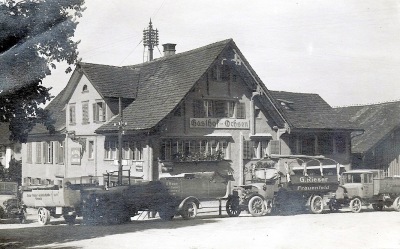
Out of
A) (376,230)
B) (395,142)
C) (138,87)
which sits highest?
(138,87)

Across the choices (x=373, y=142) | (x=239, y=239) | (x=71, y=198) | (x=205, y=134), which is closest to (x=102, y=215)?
(x=71, y=198)

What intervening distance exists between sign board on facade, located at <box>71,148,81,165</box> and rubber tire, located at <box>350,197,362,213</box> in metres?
13.3

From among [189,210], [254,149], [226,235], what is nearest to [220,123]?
[254,149]

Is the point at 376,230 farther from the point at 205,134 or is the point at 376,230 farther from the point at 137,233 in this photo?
the point at 205,134

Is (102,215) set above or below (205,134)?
below

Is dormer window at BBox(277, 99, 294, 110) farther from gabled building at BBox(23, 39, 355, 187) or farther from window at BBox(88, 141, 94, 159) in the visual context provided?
window at BBox(88, 141, 94, 159)

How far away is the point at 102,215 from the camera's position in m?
19.0

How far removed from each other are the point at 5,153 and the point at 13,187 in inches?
740

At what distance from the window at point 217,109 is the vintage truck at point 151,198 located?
5.37m

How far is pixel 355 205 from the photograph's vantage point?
922 inches

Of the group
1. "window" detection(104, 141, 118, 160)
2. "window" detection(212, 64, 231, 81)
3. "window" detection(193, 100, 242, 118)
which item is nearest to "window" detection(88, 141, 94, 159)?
"window" detection(104, 141, 118, 160)

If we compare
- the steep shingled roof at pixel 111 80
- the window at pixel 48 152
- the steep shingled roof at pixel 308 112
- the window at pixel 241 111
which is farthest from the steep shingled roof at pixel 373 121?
the window at pixel 48 152

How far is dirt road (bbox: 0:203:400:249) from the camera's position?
13820mm

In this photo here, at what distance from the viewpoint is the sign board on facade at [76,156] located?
90.3ft
